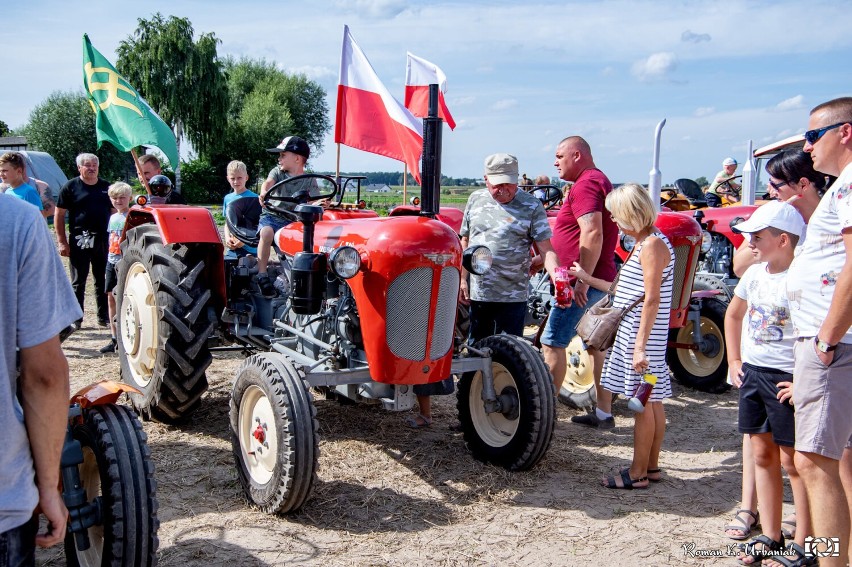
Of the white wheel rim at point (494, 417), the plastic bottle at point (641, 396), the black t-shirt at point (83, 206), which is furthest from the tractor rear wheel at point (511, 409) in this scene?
the black t-shirt at point (83, 206)

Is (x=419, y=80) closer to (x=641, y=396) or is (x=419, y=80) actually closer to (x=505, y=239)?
(x=505, y=239)

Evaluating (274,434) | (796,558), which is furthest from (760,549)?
(274,434)

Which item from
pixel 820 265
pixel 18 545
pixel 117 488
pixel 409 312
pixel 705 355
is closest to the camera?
pixel 18 545

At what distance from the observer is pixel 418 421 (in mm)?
4715

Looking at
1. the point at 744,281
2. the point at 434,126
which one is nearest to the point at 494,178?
the point at 434,126

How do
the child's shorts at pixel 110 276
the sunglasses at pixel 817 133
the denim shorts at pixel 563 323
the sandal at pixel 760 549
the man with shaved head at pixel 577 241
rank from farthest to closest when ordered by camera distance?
the child's shorts at pixel 110 276, the denim shorts at pixel 563 323, the man with shaved head at pixel 577 241, the sandal at pixel 760 549, the sunglasses at pixel 817 133

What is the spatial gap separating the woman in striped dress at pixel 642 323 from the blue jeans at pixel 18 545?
2.68 m

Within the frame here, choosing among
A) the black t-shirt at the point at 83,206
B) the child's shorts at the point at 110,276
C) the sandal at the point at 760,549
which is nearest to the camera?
the sandal at the point at 760,549

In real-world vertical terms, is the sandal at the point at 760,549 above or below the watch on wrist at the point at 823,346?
below

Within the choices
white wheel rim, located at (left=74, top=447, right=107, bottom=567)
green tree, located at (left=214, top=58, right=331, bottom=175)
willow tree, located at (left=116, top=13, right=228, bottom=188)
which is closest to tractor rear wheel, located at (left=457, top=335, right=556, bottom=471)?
white wheel rim, located at (left=74, top=447, right=107, bottom=567)

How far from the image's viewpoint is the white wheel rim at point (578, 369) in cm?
530

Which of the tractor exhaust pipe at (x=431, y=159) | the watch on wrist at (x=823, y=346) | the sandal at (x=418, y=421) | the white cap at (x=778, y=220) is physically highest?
the tractor exhaust pipe at (x=431, y=159)

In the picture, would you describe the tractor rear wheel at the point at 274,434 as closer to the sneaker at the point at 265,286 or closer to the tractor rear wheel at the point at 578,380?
the sneaker at the point at 265,286

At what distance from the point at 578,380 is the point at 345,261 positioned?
2.57 m
